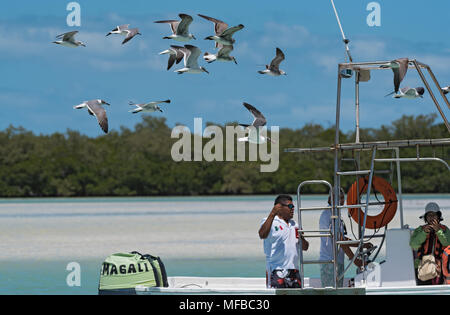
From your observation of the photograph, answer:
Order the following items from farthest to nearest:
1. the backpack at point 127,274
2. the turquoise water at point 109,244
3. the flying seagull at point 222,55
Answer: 1. the turquoise water at point 109,244
2. the flying seagull at point 222,55
3. the backpack at point 127,274

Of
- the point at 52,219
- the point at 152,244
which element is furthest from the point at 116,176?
the point at 152,244

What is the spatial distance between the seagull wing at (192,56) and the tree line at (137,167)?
48077 millimetres

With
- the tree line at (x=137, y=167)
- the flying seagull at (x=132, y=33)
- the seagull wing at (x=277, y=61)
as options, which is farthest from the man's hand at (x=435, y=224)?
the tree line at (x=137, y=167)

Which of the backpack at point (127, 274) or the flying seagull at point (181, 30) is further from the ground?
the flying seagull at point (181, 30)

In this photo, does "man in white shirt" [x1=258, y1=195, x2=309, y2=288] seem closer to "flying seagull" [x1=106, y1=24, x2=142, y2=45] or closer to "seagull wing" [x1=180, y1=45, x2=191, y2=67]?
"seagull wing" [x1=180, y1=45, x2=191, y2=67]

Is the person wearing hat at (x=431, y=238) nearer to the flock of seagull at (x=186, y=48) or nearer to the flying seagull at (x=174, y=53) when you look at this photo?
the flock of seagull at (x=186, y=48)

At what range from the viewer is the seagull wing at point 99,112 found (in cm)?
1317

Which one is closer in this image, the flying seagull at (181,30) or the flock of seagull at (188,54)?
the flock of seagull at (188,54)

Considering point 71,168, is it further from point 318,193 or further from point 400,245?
point 400,245

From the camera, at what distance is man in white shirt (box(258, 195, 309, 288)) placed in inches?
378

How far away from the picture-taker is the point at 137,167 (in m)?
68.4

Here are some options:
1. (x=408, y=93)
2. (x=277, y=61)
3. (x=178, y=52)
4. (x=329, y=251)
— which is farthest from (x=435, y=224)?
(x=178, y=52)

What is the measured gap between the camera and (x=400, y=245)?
10.6 metres

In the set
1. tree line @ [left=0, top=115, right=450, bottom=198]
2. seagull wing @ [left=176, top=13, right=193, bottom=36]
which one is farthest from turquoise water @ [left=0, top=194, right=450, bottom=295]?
tree line @ [left=0, top=115, right=450, bottom=198]
